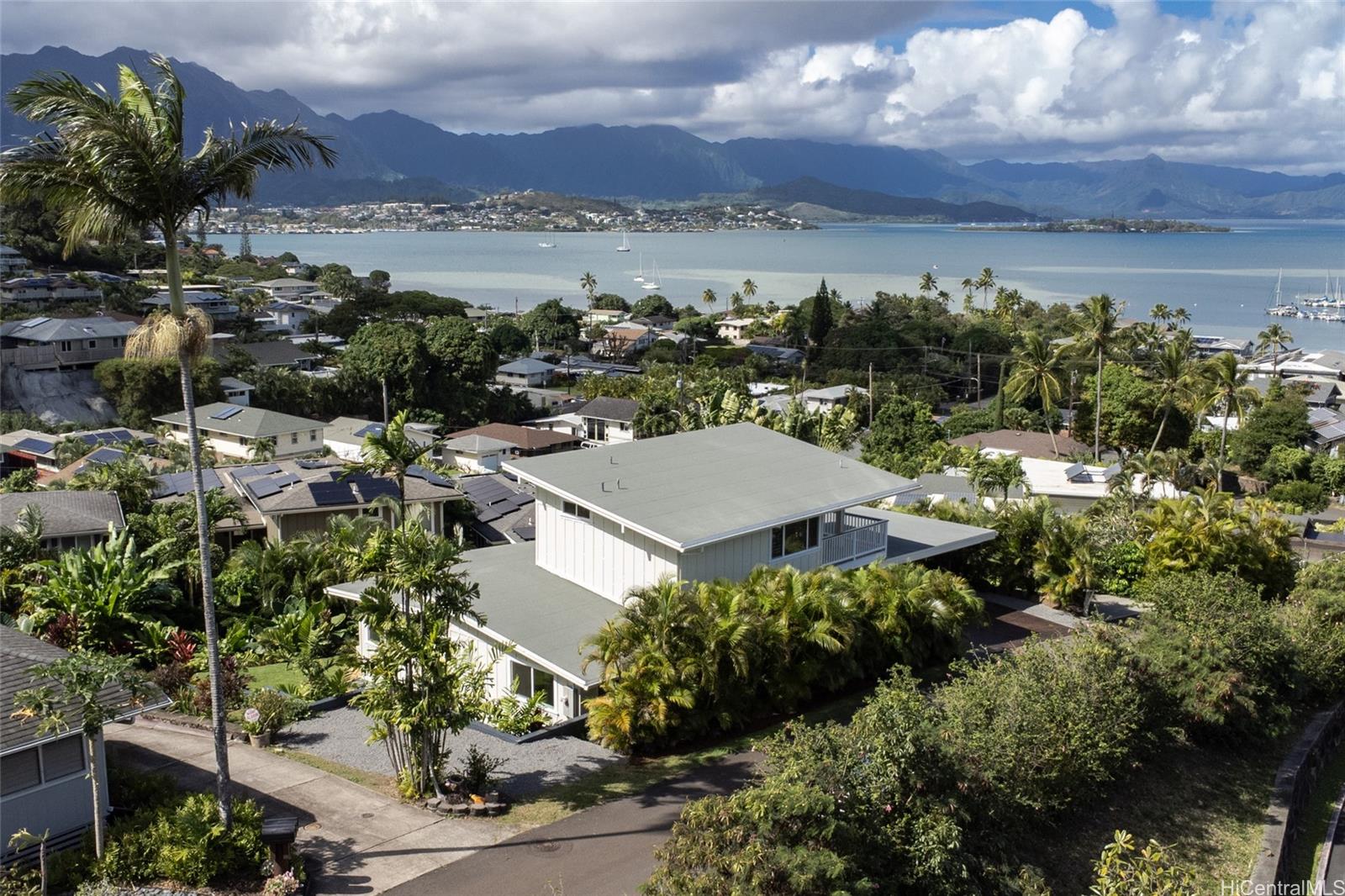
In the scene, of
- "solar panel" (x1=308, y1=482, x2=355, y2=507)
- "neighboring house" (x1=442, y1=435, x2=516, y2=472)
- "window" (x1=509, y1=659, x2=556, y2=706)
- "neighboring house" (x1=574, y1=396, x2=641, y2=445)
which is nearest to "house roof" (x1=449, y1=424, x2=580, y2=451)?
"neighboring house" (x1=442, y1=435, x2=516, y2=472)

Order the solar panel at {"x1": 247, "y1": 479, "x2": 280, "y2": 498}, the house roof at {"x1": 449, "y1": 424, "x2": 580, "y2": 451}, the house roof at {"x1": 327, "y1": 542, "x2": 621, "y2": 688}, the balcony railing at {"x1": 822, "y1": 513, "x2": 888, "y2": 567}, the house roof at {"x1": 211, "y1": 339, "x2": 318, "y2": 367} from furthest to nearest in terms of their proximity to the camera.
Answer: the house roof at {"x1": 211, "y1": 339, "x2": 318, "y2": 367}, the house roof at {"x1": 449, "y1": 424, "x2": 580, "y2": 451}, the solar panel at {"x1": 247, "y1": 479, "x2": 280, "y2": 498}, the balcony railing at {"x1": 822, "y1": 513, "x2": 888, "y2": 567}, the house roof at {"x1": 327, "y1": 542, "x2": 621, "y2": 688}

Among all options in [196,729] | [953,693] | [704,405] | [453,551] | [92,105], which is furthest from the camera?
[704,405]

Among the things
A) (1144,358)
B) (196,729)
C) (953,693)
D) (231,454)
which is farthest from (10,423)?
(1144,358)

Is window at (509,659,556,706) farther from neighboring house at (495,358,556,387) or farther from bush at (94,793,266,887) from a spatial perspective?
neighboring house at (495,358,556,387)

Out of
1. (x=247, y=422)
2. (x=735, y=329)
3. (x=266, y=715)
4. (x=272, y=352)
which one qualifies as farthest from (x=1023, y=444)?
(x=735, y=329)

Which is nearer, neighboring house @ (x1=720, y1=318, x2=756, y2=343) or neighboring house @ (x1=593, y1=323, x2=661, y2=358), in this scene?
neighboring house @ (x1=593, y1=323, x2=661, y2=358)

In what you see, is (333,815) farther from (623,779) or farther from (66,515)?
(66,515)

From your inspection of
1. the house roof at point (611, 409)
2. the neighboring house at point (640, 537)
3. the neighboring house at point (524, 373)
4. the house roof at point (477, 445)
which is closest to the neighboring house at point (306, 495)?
the neighboring house at point (640, 537)

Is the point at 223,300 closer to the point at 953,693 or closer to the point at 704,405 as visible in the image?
the point at 704,405
